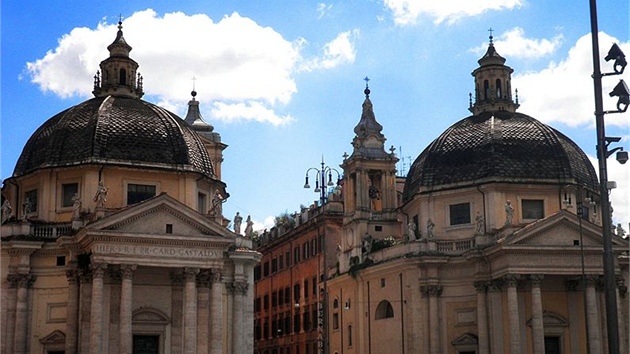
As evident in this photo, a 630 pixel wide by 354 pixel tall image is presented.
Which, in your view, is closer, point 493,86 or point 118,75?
point 118,75

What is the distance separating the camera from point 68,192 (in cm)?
5200

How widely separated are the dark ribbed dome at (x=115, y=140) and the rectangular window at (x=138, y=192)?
1.24m

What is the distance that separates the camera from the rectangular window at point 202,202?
54.5 m

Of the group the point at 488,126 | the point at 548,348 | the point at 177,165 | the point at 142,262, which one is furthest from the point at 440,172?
the point at 142,262

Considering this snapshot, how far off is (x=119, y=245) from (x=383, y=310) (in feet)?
77.2

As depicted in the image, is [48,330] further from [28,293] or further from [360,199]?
[360,199]

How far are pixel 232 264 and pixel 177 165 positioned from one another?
6486 mm

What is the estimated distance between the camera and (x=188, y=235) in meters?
48.1

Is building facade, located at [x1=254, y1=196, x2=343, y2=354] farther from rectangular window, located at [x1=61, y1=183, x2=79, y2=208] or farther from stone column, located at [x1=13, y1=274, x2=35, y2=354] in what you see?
stone column, located at [x1=13, y1=274, x2=35, y2=354]

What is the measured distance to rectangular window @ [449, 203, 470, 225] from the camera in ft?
199

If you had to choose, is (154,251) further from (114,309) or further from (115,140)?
(115,140)

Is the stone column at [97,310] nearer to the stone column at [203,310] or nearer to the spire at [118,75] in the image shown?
the stone column at [203,310]

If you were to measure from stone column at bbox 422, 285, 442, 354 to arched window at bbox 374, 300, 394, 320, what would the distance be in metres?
4.59

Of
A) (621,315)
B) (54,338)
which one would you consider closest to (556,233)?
(621,315)
